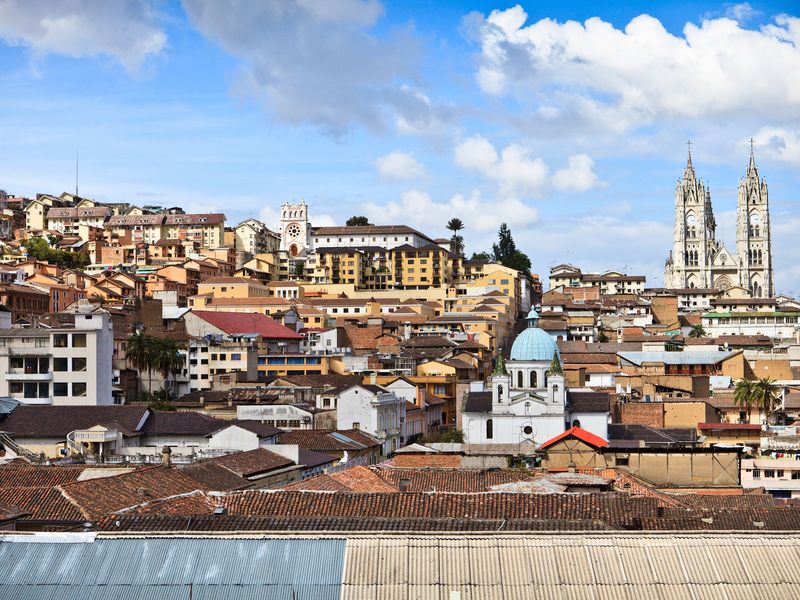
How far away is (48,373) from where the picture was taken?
63906 mm

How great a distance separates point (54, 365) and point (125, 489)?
96.7 ft

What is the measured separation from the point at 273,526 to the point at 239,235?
501 feet

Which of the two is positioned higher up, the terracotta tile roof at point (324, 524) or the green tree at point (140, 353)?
the green tree at point (140, 353)

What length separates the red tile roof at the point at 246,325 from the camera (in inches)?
4178

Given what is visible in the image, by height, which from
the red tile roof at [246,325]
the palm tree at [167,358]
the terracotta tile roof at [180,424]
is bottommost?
the terracotta tile roof at [180,424]

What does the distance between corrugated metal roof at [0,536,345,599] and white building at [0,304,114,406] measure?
41.8 metres

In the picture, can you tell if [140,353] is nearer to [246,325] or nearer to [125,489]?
[246,325]

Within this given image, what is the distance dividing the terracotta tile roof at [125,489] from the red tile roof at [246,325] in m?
65.4

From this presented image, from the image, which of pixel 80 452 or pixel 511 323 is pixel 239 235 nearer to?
pixel 511 323

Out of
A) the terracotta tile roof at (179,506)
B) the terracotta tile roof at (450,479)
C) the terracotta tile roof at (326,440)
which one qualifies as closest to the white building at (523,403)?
the terracotta tile roof at (326,440)

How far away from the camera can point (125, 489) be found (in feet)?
118

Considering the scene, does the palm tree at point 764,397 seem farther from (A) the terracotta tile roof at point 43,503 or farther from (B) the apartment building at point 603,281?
(B) the apartment building at point 603,281

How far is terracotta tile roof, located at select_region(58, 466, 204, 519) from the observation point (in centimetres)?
3403

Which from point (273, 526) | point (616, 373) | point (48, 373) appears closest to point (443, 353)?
point (616, 373)
